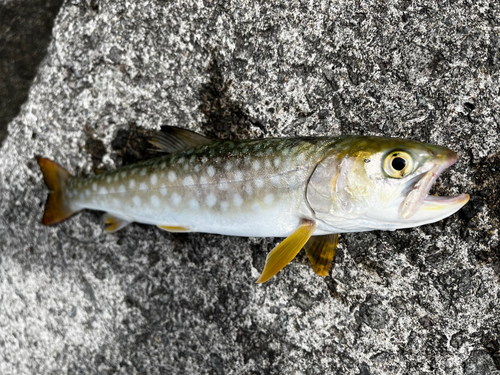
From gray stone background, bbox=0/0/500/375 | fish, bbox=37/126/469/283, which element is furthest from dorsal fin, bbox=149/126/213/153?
gray stone background, bbox=0/0/500/375

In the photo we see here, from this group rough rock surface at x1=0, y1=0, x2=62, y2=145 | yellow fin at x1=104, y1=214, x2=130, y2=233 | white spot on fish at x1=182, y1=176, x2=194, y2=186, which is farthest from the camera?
rough rock surface at x1=0, y1=0, x2=62, y2=145

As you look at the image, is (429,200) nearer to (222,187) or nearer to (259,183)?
(259,183)

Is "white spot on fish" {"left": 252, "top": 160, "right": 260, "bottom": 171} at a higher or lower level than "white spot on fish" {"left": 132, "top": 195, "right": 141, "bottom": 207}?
higher

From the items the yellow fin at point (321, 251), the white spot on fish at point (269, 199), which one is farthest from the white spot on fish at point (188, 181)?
the yellow fin at point (321, 251)

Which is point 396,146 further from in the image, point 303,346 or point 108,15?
point 108,15

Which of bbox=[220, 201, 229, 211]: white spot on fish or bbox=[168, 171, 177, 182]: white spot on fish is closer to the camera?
bbox=[220, 201, 229, 211]: white spot on fish

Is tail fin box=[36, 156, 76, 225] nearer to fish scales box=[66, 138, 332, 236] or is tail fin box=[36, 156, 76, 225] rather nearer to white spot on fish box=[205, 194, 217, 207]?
fish scales box=[66, 138, 332, 236]

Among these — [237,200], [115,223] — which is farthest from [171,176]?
[115,223]
